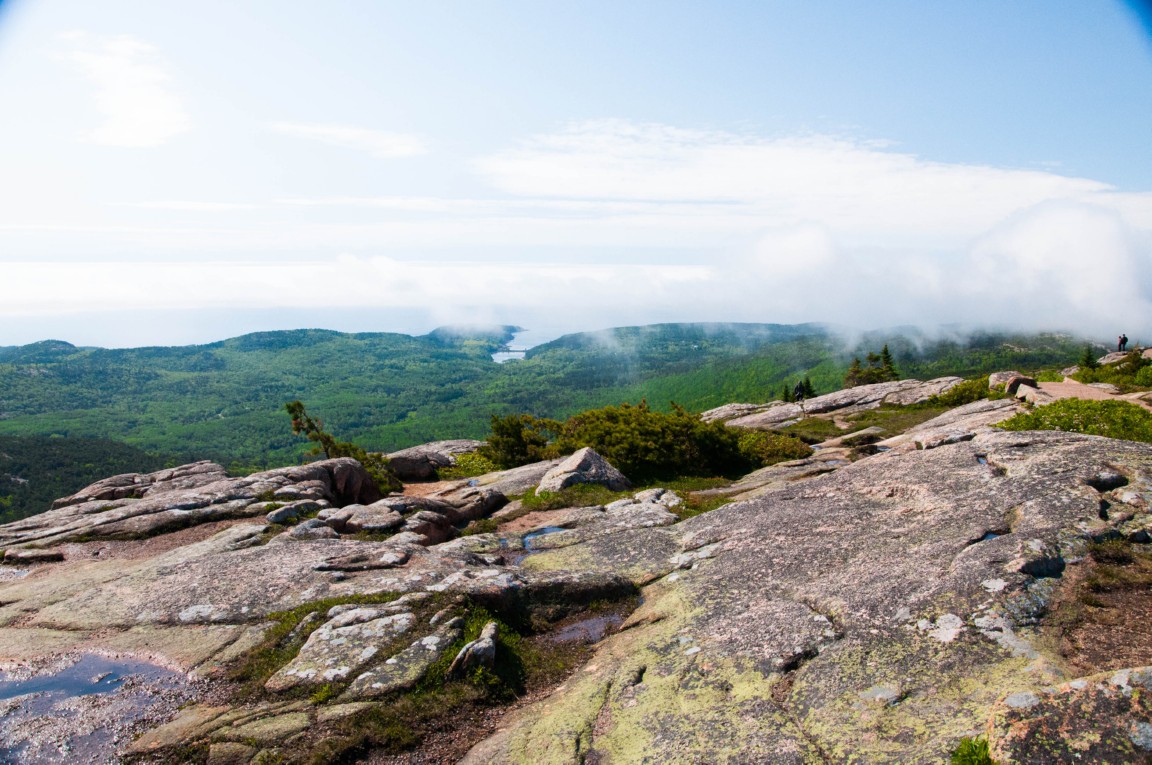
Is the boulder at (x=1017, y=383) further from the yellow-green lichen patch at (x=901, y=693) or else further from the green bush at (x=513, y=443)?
the yellow-green lichen patch at (x=901, y=693)

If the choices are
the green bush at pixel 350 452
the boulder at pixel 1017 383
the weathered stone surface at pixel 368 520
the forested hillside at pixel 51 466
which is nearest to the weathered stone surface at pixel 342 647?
the weathered stone surface at pixel 368 520

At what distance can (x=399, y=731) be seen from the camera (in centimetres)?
977

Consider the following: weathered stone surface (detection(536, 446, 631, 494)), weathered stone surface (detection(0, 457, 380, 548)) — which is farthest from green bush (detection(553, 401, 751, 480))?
weathered stone surface (detection(0, 457, 380, 548))

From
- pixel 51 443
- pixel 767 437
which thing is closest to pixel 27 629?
pixel 767 437

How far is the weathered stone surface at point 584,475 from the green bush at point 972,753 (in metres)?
20.4

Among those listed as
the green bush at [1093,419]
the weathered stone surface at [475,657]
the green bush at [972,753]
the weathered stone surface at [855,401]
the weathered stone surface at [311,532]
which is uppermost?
the green bush at [1093,419]

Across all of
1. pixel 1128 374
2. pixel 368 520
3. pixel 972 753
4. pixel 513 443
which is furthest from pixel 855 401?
pixel 972 753

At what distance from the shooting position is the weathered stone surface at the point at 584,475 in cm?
2725

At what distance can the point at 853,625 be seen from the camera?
1059 cm

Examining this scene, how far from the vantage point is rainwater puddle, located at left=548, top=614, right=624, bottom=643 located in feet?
43.4

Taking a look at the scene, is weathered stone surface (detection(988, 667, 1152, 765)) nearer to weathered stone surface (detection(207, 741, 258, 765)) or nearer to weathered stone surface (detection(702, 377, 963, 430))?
weathered stone surface (detection(207, 741, 258, 765))

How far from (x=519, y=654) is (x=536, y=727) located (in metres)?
2.64

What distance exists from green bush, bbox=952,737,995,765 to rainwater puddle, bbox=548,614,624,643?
7407mm

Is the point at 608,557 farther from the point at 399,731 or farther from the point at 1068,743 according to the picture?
the point at 1068,743
